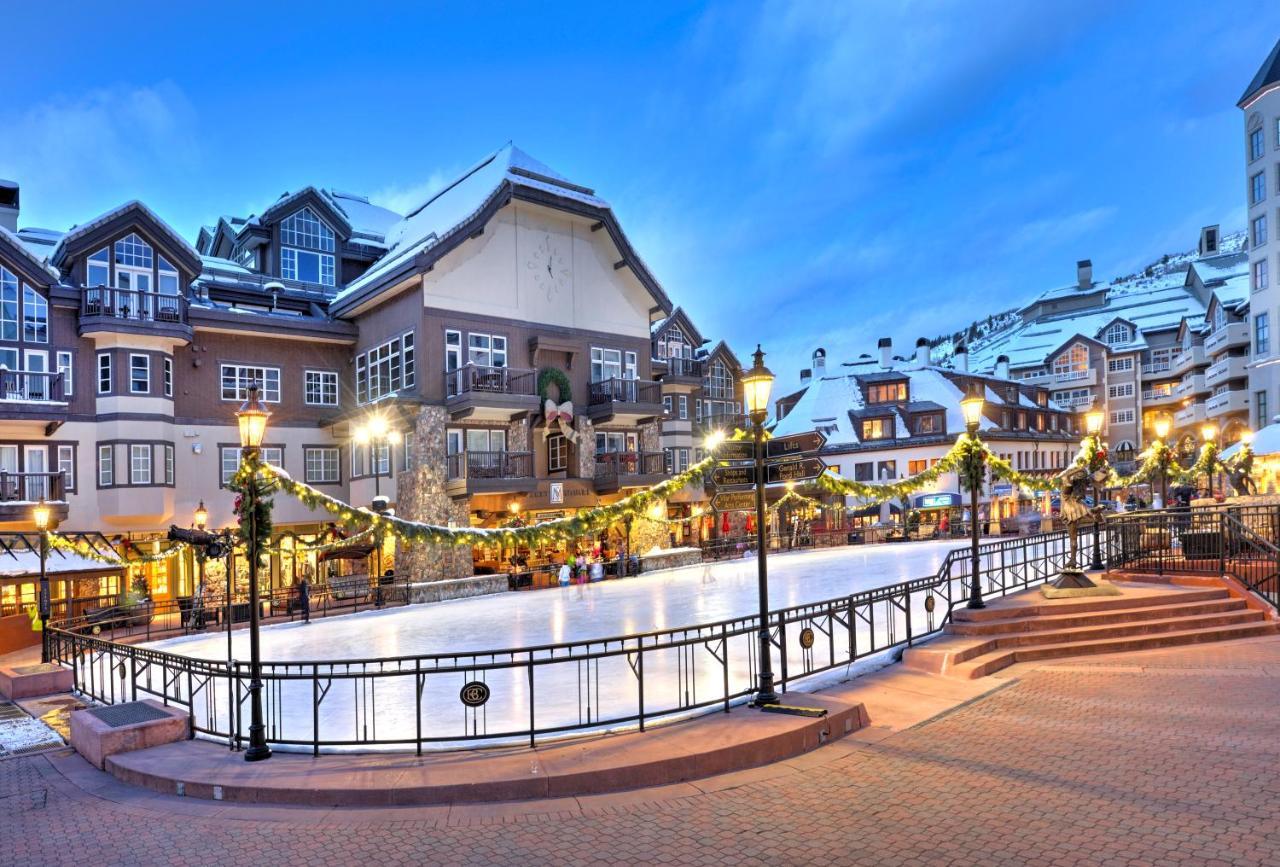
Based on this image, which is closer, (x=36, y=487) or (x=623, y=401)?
(x=36, y=487)

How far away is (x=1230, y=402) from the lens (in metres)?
47.2

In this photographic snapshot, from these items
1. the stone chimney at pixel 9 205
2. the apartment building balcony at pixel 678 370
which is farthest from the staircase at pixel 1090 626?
the stone chimney at pixel 9 205

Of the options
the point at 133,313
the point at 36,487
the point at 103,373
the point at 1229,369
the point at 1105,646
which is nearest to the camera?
the point at 1105,646

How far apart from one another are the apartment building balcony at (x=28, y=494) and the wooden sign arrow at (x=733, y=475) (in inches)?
979

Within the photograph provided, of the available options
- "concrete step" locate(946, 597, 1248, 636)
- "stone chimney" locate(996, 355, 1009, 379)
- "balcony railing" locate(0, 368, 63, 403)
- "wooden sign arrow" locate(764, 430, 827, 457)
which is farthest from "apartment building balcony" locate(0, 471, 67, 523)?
"stone chimney" locate(996, 355, 1009, 379)

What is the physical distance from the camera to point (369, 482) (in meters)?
33.2

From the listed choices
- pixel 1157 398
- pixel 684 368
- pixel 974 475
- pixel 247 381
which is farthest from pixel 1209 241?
pixel 247 381

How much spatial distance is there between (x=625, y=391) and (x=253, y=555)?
88.0ft

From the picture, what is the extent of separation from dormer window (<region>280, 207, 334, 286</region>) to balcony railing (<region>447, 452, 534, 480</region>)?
1339 cm

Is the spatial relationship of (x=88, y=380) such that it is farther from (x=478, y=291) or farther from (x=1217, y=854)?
(x=1217, y=854)

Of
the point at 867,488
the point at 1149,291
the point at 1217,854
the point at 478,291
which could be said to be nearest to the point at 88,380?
the point at 478,291

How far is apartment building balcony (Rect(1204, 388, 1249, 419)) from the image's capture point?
46656mm

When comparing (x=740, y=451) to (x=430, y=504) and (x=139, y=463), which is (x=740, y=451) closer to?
(x=430, y=504)

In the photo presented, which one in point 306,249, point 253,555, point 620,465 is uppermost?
point 306,249
